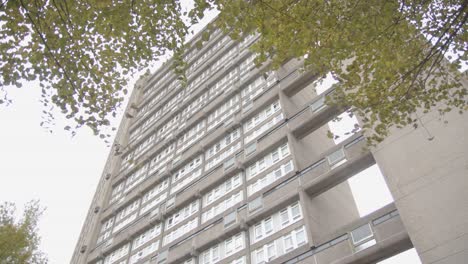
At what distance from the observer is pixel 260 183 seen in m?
26.2

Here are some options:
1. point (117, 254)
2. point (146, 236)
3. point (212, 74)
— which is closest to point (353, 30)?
point (146, 236)

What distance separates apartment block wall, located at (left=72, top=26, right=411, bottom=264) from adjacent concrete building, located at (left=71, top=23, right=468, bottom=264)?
0.09 metres

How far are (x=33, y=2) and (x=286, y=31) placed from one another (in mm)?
6146

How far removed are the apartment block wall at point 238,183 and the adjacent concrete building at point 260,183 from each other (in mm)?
88

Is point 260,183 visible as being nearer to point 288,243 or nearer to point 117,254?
point 288,243

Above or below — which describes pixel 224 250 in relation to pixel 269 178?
below

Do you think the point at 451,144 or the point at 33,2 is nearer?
the point at 33,2

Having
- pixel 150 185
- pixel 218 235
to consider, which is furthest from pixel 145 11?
pixel 150 185

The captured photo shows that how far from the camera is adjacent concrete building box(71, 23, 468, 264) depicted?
53.5 feet

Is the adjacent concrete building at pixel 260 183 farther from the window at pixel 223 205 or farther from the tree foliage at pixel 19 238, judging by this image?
the tree foliage at pixel 19 238

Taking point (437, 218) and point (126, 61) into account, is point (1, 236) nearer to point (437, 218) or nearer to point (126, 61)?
point (126, 61)

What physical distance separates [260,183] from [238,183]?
2.39 meters

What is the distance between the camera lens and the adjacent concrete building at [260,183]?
53.5 ft

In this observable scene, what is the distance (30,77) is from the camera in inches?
395
